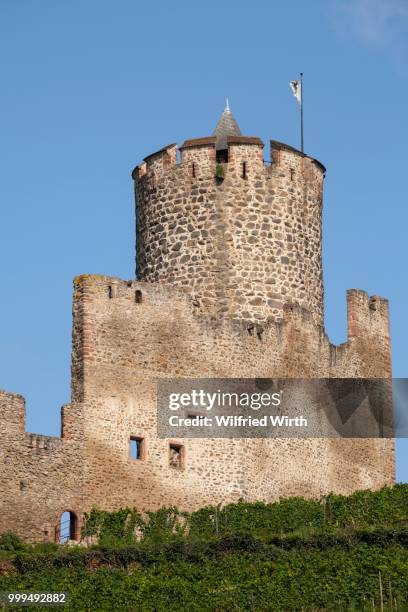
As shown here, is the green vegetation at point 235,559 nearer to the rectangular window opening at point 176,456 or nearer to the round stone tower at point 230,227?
the rectangular window opening at point 176,456

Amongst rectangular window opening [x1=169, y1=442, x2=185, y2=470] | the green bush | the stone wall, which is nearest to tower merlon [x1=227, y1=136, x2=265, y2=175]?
the stone wall

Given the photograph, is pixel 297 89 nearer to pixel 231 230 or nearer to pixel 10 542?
pixel 231 230

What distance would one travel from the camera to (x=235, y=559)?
38.0 m

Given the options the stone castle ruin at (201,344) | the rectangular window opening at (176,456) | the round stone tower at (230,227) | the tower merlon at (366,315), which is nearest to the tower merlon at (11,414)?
the stone castle ruin at (201,344)

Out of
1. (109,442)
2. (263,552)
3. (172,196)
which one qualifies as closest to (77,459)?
(109,442)

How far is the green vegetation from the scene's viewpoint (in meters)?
35.9

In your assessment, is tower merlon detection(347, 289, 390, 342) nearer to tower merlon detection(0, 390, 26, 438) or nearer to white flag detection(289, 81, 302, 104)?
white flag detection(289, 81, 302, 104)

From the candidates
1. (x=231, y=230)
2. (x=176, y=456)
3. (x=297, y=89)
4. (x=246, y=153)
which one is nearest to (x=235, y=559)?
(x=176, y=456)

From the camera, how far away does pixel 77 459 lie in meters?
40.1

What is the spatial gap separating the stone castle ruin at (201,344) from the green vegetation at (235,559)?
3.00ft

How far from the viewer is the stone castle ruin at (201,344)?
40031mm

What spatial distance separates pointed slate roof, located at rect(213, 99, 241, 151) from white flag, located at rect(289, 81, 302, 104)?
68.3 inches

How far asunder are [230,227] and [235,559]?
362 inches

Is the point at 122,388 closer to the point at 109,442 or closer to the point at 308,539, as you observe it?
the point at 109,442
